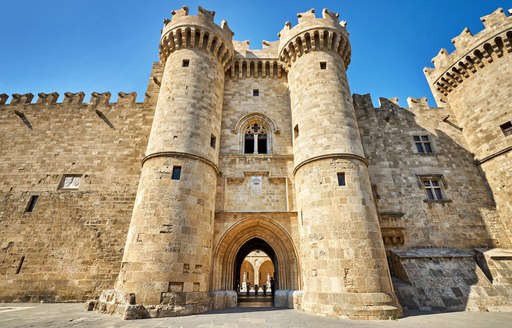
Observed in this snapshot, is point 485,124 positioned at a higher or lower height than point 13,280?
higher

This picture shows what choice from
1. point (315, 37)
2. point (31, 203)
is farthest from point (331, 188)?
point (31, 203)

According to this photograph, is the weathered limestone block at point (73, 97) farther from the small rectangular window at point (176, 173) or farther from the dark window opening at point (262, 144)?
the dark window opening at point (262, 144)

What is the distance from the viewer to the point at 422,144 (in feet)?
40.1

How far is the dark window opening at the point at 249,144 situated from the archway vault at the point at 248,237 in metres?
3.59

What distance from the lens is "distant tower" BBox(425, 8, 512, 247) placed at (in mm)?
10430

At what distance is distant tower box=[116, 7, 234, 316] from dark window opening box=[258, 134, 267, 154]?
2.12 metres

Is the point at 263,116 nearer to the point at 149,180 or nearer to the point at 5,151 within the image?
the point at 149,180

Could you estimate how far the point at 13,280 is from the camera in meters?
9.31

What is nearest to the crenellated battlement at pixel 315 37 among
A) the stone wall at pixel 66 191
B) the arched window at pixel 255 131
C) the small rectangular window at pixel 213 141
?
Result: the arched window at pixel 255 131

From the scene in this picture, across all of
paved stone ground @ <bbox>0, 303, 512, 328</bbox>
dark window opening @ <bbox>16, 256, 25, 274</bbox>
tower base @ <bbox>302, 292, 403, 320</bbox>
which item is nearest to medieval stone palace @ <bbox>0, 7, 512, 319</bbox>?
tower base @ <bbox>302, 292, 403, 320</bbox>

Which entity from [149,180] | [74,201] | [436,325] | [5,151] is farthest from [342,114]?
[5,151]

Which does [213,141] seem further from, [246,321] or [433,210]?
[433,210]

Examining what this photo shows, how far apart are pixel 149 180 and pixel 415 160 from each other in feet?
39.6

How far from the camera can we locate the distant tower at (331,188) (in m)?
6.95
